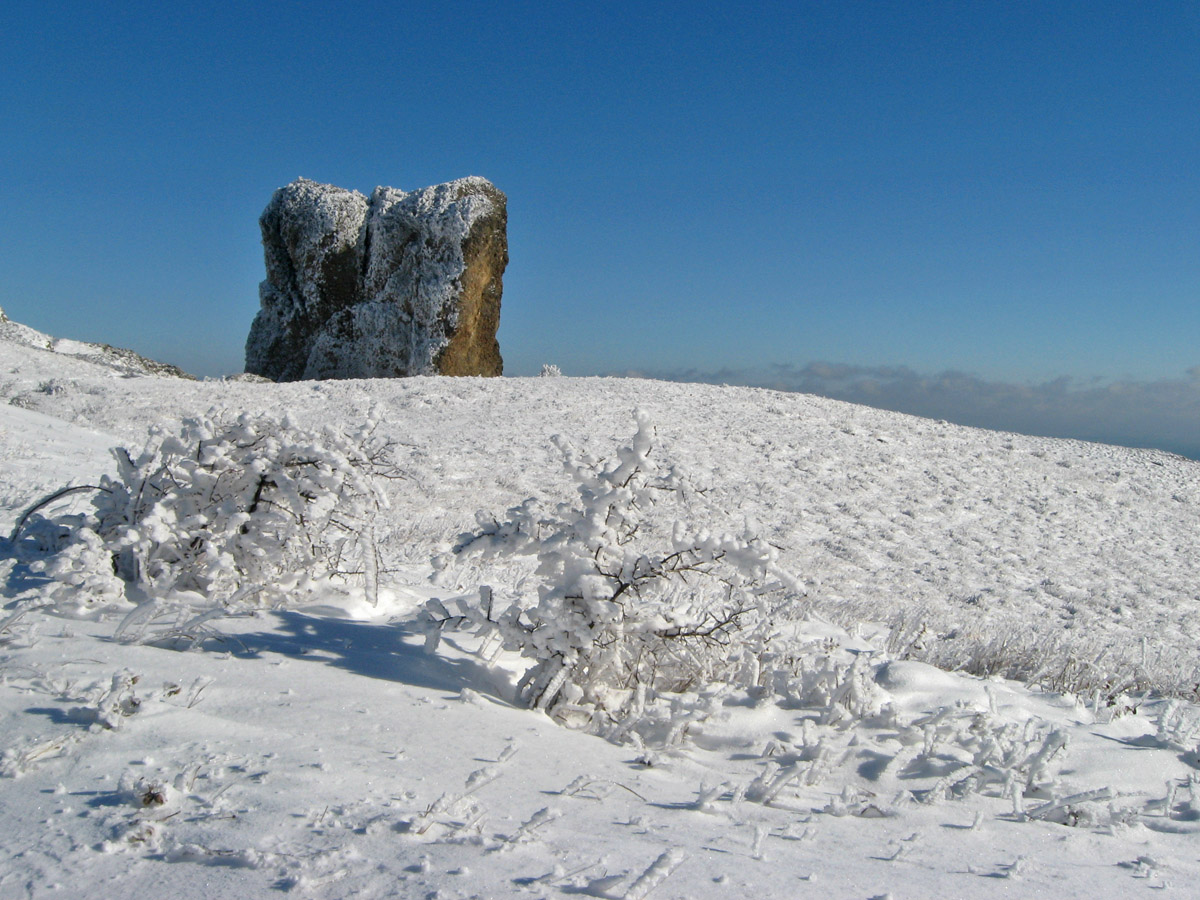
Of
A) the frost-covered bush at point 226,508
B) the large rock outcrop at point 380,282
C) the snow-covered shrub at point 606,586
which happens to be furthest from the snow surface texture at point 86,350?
the snow-covered shrub at point 606,586

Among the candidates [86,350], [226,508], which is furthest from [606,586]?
[86,350]

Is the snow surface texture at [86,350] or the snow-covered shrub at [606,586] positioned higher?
the snow surface texture at [86,350]

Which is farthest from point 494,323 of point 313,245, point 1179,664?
point 1179,664

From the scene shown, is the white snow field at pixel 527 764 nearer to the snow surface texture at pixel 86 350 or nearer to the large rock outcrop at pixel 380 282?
the large rock outcrop at pixel 380 282

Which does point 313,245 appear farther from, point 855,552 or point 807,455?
point 855,552

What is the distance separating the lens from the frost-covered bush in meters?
3.28

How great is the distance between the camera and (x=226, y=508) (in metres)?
3.40

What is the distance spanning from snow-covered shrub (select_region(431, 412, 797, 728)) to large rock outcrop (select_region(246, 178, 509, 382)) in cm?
1451

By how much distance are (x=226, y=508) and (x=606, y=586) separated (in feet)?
5.79

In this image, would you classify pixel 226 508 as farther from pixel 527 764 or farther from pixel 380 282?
pixel 380 282

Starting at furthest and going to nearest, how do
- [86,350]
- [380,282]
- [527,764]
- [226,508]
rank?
1. [86,350]
2. [380,282]
3. [226,508]
4. [527,764]

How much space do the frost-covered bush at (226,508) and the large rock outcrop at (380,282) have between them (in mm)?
13611

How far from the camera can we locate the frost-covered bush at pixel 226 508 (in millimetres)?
3275

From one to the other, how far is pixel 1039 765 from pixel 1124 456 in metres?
13.0
